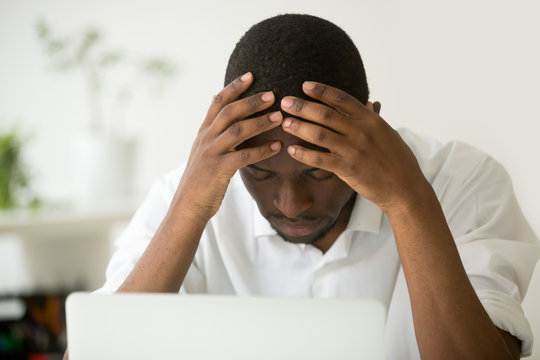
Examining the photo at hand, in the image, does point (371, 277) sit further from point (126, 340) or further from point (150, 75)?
point (150, 75)

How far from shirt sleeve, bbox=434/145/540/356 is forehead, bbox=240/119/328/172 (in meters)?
0.33

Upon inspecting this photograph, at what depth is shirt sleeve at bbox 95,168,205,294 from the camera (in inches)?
42.8

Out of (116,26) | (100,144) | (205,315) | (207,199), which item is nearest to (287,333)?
(205,315)

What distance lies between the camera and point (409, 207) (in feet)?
2.76

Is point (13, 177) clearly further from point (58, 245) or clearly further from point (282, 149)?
point (282, 149)

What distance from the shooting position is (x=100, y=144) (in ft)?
7.56

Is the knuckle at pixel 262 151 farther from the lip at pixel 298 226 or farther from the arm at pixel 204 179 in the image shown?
the lip at pixel 298 226

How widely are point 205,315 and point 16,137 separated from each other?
2024mm

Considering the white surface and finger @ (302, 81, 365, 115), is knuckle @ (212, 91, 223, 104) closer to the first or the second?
finger @ (302, 81, 365, 115)

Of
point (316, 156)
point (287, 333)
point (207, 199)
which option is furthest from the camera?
point (207, 199)

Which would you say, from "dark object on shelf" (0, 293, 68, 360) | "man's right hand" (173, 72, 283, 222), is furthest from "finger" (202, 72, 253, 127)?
"dark object on shelf" (0, 293, 68, 360)

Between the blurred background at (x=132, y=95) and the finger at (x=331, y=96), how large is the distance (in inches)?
37.4

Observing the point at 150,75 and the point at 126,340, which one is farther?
the point at 150,75

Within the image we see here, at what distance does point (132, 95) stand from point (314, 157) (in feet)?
6.60
